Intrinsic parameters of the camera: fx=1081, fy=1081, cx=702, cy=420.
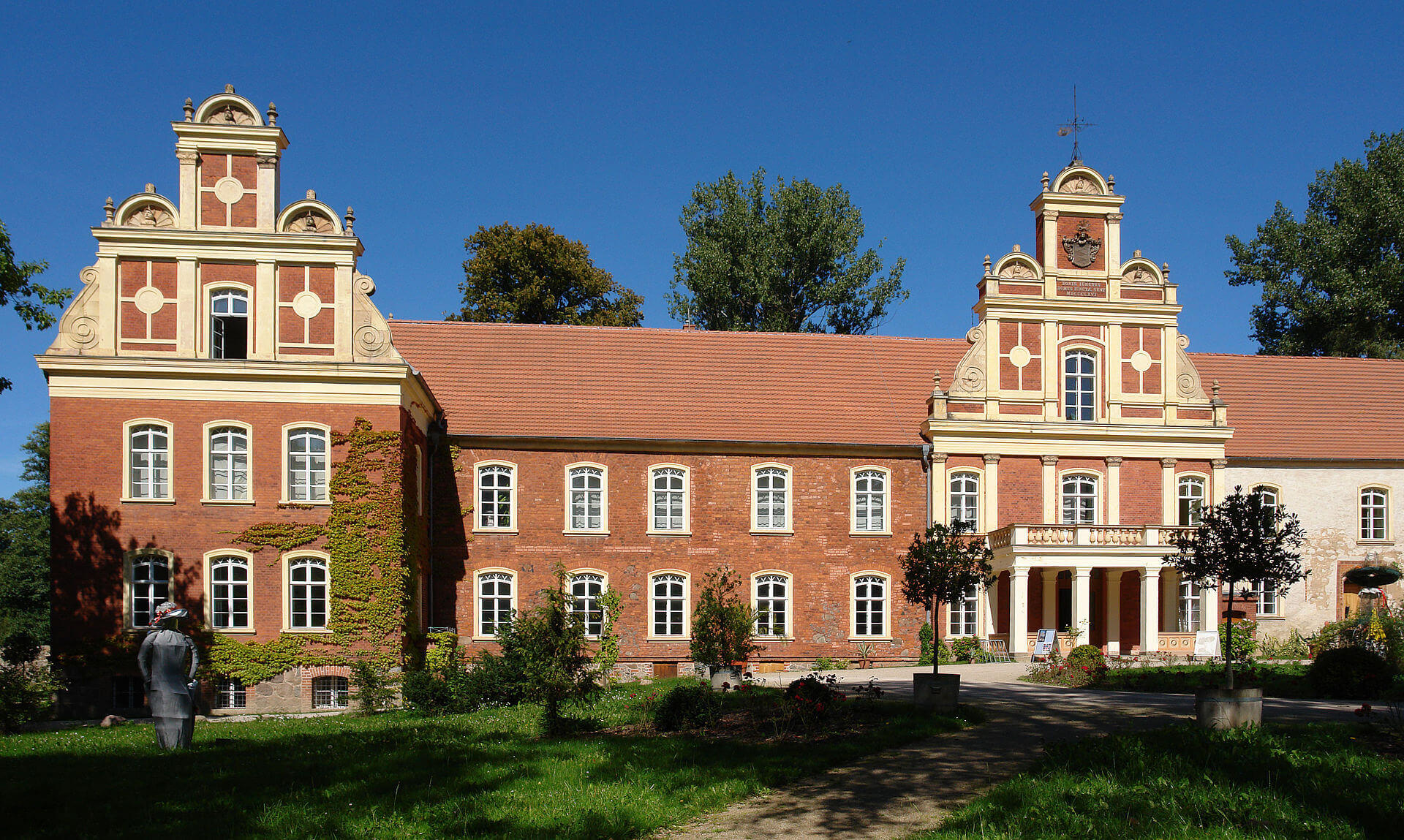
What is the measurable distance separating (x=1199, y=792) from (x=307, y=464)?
56.5 feet

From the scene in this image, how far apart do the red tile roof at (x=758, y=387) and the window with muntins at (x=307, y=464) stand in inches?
187

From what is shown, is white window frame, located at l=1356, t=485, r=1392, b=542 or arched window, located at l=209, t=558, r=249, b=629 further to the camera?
white window frame, located at l=1356, t=485, r=1392, b=542

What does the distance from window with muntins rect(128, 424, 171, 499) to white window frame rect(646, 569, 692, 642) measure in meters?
10.7

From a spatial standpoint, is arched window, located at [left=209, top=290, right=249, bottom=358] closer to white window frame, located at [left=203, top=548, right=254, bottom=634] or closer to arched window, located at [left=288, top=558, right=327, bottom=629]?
white window frame, located at [left=203, top=548, right=254, bottom=634]

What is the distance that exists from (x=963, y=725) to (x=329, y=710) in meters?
12.2

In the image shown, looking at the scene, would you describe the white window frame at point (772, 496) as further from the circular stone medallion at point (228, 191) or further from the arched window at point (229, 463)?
the circular stone medallion at point (228, 191)

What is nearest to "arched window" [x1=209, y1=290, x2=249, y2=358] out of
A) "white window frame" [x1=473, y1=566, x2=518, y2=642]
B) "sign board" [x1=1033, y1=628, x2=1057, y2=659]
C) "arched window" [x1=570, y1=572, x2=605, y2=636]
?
"white window frame" [x1=473, y1=566, x2=518, y2=642]

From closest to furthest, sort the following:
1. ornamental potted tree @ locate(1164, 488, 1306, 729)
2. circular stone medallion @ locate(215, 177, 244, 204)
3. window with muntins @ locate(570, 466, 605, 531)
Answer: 1. ornamental potted tree @ locate(1164, 488, 1306, 729)
2. circular stone medallion @ locate(215, 177, 244, 204)
3. window with muntins @ locate(570, 466, 605, 531)

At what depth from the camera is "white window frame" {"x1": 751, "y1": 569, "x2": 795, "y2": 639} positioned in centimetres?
2608

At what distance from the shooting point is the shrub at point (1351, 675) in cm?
1717

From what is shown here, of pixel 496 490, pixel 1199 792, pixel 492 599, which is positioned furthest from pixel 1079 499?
pixel 1199 792

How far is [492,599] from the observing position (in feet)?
83.4

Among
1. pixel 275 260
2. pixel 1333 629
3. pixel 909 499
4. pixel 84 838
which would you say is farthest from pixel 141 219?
pixel 1333 629

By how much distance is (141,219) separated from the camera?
21578mm
